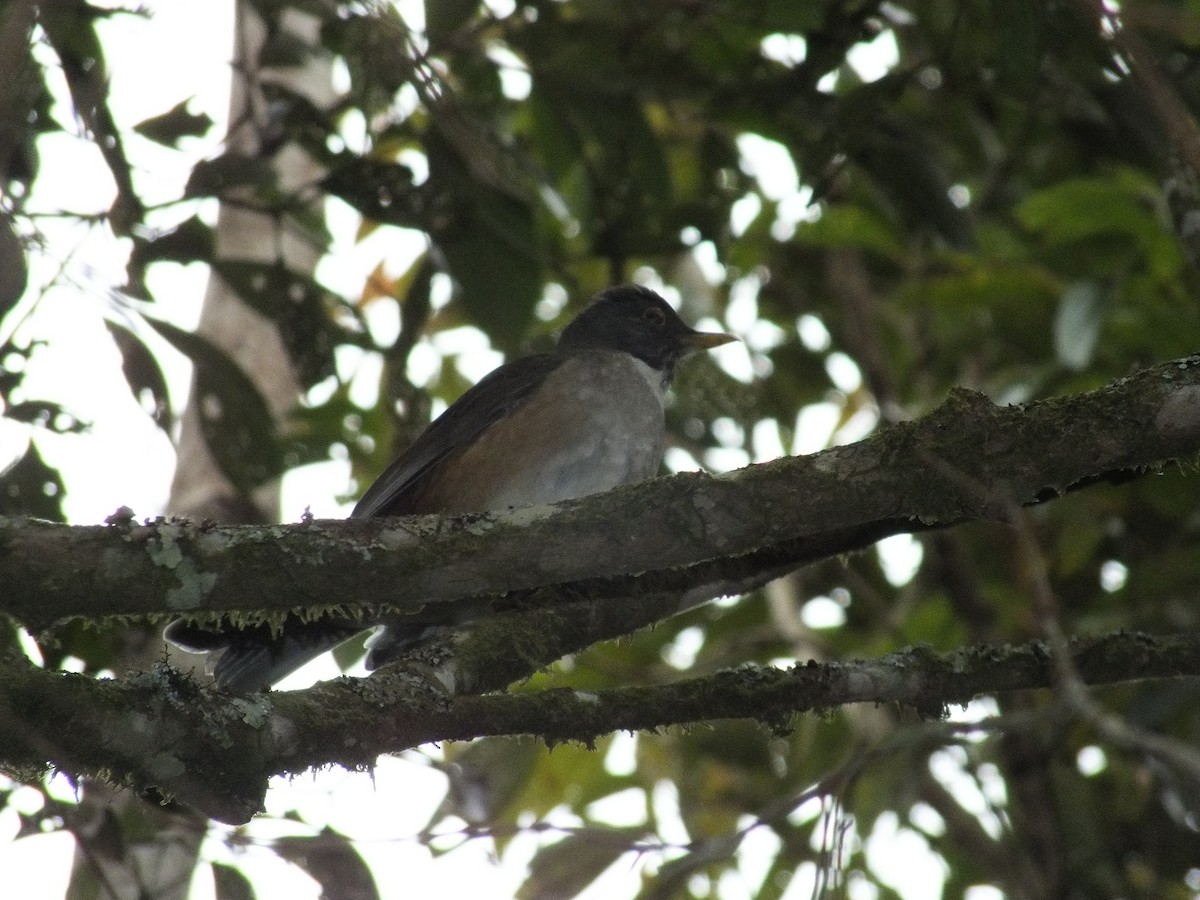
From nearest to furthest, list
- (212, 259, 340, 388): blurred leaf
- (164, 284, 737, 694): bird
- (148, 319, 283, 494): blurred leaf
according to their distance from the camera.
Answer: (148, 319, 283, 494): blurred leaf, (164, 284, 737, 694): bird, (212, 259, 340, 388): blurred leaf

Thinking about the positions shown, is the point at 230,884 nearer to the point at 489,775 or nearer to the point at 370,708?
the point at 370,708

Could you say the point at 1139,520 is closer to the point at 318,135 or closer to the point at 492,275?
the point at 492,275

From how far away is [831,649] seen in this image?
277 inches

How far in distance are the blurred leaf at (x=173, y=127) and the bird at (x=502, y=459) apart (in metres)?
1.46

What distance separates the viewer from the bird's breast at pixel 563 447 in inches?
209

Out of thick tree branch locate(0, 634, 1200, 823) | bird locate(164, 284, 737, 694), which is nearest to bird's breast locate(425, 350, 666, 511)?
bird locate(164, 284, 737, 694)

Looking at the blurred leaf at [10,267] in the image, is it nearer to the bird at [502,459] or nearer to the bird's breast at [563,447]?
the bird at [502,459]

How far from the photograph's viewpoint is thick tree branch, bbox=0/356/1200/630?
123 inches

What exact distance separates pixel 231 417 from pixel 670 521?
2.08 meters

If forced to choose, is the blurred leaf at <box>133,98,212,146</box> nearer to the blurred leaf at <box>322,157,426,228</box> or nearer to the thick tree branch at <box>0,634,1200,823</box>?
the blurred leaf at <box>322,157,426,228</box>

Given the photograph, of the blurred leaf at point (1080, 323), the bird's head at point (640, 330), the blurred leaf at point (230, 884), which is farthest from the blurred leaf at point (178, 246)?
the blurred leaf at point (1080, 323)

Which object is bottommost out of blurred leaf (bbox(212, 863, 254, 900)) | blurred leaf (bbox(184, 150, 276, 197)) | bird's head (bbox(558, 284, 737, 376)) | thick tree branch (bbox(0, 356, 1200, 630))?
blurred leaf (bbox(212, 863, 254, 900))

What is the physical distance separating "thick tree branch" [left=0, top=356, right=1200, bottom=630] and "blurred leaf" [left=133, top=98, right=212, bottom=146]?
2.18 m

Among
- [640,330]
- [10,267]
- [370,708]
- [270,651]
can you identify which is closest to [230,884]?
[370,708]
